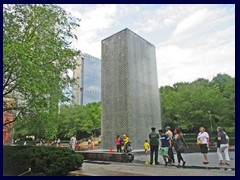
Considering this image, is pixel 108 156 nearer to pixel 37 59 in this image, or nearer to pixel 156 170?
pixel 156 170

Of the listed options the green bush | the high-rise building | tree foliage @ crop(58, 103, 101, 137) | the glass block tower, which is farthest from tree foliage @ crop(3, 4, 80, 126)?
the high-rise building

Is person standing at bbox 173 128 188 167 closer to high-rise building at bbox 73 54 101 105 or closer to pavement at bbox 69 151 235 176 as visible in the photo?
pavement at bbox 69 151 235 176

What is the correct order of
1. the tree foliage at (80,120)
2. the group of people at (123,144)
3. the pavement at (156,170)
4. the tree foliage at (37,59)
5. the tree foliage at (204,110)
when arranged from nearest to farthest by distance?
1. the pavement at (156,170)
2. the tree foliage at (37,59)
3. the group of people at (123,144)
4. the tree foliage at (204,110)
5. the tree foliage at (80,120)

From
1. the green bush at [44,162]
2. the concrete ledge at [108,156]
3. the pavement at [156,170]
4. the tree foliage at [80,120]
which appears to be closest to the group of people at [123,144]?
the concrete ledge at [108,156]

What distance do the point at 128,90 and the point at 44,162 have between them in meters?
13.7

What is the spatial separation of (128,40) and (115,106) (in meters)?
6.36

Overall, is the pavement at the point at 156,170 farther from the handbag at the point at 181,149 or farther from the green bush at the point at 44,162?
the handbag at the point at 181,149

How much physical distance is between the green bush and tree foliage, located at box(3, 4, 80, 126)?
2.15 m

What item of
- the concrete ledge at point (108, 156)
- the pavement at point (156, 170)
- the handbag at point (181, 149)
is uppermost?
the handbag at point (181, 149)

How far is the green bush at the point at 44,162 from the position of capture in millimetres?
7465

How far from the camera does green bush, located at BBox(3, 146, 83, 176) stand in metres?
7.46

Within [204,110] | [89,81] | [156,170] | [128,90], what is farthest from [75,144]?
[89,81]

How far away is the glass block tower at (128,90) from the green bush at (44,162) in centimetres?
1201
